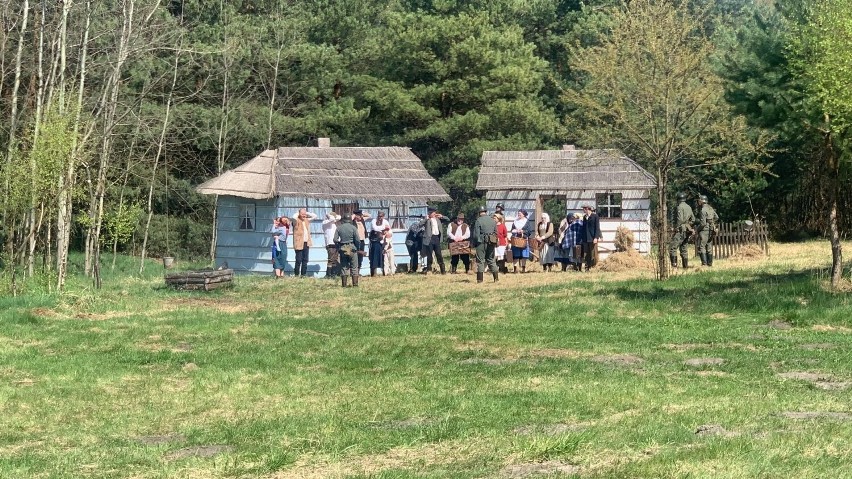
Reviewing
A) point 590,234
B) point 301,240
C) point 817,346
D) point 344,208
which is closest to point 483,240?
point 590,234

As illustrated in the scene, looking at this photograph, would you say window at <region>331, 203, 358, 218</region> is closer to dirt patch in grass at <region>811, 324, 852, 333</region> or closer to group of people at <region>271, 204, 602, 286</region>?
group of people at <region>271, 204, 602, 286</region>

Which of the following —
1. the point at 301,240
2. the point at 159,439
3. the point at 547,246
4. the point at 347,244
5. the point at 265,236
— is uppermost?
the point at 265,236

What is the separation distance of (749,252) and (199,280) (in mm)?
15391

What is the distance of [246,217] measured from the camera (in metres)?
34.8

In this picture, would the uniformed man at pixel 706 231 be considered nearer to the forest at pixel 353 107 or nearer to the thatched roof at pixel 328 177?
the forest at pixel 353 107

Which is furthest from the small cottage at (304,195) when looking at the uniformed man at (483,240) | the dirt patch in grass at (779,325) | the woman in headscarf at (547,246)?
the dirt patch in grass at (779,325)

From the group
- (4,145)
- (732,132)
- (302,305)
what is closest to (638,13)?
(732,132)

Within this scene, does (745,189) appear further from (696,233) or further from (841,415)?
(841,415)

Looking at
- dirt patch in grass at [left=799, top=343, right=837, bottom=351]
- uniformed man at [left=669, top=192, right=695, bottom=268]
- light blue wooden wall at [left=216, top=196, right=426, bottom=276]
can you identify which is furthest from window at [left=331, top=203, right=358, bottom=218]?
dirt patch in grass at [left=799, top=343, right=837, bottom=351]

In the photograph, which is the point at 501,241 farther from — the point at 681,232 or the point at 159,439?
the point at 159,439

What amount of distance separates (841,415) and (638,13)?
16.9 meters

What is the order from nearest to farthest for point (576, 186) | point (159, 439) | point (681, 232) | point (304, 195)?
point (159, 439) → point (681, 232) → point (304, 195) → point (576, 186)

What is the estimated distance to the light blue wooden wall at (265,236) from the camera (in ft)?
110

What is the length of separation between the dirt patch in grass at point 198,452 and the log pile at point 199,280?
16048 millimetres
